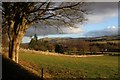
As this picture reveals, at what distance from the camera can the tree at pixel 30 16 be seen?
2236cm

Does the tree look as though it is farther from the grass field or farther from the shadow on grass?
the shadow on grass

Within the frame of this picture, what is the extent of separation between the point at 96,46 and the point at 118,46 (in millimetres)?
8398

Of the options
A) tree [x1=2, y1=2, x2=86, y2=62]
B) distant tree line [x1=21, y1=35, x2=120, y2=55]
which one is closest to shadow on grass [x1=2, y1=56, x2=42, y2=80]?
tree [x1=2, y1=2, x2=86, y2=62]

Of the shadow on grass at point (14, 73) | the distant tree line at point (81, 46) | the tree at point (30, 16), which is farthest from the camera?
the distant tree line at point (81, 46)

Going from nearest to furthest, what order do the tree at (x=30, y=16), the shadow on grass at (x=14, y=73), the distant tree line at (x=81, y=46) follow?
the shadow on grass at (x=14, y=73) → the tree at (x=30, y=16) → the distant tree line at (x=81, y=46)

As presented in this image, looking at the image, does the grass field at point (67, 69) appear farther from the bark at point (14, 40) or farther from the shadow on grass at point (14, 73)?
the shadow on grass at point (14, 73)

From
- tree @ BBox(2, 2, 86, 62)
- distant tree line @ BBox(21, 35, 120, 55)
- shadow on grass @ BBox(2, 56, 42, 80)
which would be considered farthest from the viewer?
distant tree line @ BBox(21, 35, 120, 55)

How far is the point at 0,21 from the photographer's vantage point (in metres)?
22.3

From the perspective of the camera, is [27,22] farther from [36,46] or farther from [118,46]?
[118,46]

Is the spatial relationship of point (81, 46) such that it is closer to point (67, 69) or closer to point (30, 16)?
point (67, 69)

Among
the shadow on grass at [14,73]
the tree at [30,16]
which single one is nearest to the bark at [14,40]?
the tree at [30,16]

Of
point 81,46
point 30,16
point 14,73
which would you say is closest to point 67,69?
point 30,16

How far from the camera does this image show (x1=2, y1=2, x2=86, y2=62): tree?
22.4 metres

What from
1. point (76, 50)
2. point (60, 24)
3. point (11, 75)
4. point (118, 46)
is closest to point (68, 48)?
point (76, 50)
